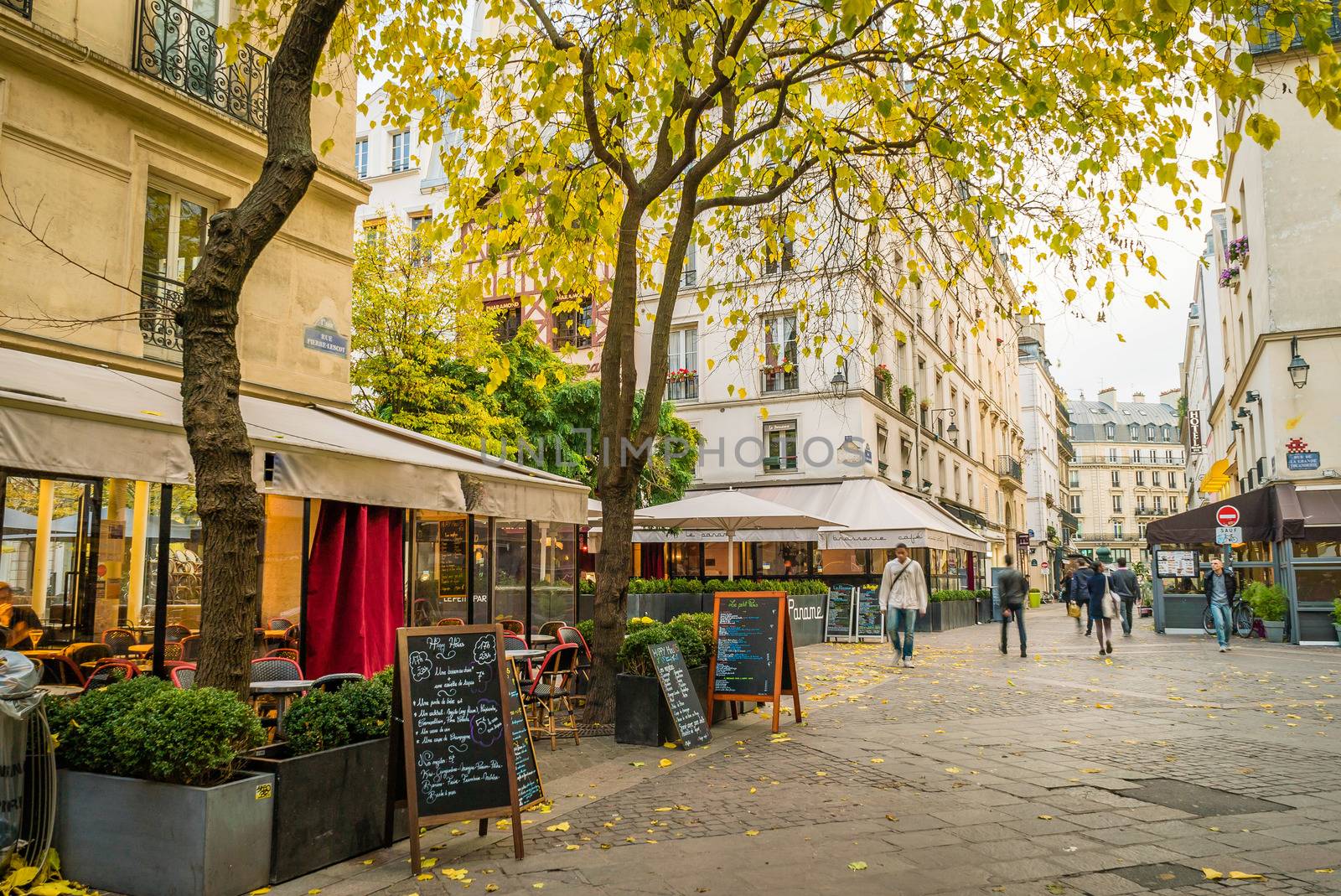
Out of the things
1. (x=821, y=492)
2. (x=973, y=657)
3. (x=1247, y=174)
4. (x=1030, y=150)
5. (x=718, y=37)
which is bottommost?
(x=973, y=657)

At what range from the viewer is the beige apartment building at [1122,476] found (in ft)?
344

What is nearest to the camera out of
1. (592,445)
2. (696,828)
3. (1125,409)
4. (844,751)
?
(696,828)

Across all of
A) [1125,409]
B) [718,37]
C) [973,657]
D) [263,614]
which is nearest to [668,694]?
[718,37]

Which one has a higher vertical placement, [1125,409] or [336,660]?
[1125,409]

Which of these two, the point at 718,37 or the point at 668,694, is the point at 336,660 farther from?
the point at 718,37

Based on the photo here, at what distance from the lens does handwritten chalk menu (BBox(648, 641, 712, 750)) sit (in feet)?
25.3

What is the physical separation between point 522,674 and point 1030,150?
6983 millimetres

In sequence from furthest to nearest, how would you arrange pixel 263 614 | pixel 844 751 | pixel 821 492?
pixel 821 492 < pixel 263 614 < pixel 844 751

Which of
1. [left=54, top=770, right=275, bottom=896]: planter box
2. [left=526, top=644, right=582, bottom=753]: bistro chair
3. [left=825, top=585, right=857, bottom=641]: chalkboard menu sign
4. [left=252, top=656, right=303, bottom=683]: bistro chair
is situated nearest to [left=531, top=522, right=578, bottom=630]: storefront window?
[left=825, top=585, right=857, bottom=641]: chalkboard menu sign

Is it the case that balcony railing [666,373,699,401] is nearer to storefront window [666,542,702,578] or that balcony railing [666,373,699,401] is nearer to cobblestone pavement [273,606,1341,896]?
storefront window [666,542,702,578]

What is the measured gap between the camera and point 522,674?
8.95 meters

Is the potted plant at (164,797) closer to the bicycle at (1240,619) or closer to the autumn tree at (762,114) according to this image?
the autumn tree at (762,114)

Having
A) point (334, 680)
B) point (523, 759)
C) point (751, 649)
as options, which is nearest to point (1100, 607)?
point (751, 649)

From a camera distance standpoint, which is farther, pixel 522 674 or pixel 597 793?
pixel 522 674
